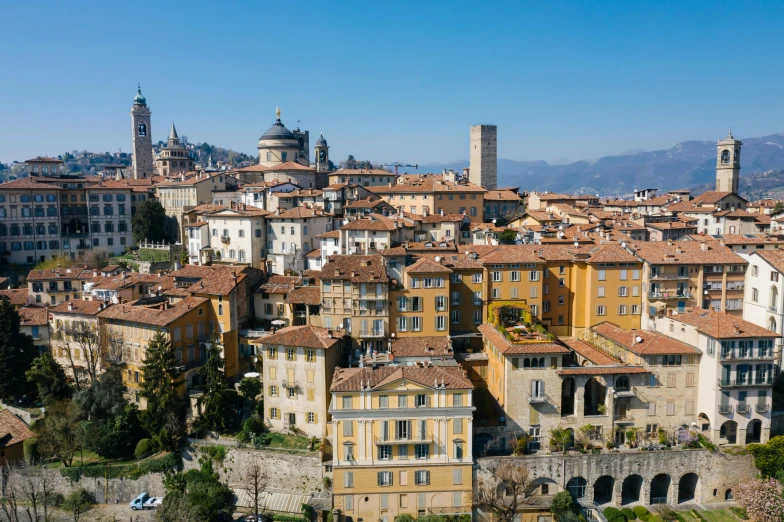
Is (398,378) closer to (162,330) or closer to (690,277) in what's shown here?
(162,330)

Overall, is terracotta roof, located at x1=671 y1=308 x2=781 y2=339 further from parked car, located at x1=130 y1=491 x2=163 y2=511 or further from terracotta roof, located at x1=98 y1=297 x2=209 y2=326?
parked car, located at x1=130 y1=491 x2=163 y2=511

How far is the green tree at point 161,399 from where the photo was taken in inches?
1796

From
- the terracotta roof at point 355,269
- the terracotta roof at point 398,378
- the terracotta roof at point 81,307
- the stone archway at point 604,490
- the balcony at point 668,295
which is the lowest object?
the stone archway at point 604,490

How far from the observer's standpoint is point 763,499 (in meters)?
40.6

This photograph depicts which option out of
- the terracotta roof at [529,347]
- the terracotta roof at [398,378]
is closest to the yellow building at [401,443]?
the terracotta roof at [398,378]

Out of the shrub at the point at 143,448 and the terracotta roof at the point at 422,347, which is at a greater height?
the terracotta roof at the point at 422,347

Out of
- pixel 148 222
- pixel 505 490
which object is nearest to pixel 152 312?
pixel 505 490

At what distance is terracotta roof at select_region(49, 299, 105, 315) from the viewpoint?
53.2 metres

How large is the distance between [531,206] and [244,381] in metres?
55.3

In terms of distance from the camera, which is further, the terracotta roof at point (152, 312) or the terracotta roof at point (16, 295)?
the terracotta roof at point (16, 295)

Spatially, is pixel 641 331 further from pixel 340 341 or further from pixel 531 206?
pixel 531 206

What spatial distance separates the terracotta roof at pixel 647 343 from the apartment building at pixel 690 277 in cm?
420

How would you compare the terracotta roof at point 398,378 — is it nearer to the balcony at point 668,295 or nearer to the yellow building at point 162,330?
the yellow building at point 162,330

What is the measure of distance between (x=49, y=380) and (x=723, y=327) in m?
49.8
